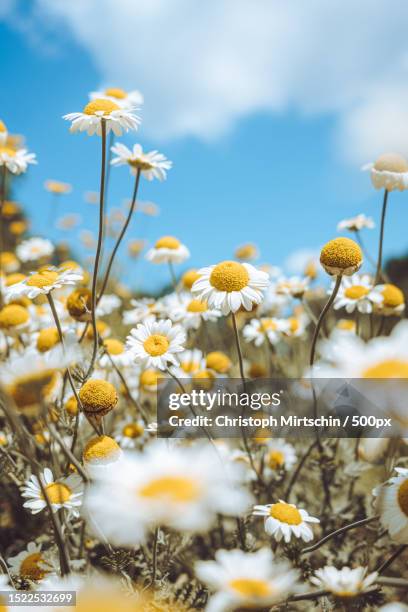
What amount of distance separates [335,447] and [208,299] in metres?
1.18

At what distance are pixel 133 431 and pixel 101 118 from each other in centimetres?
149

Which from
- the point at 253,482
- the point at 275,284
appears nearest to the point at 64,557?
the point at 253,482

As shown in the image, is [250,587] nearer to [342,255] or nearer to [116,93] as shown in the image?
[342,255]

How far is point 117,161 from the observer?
7.48 ft

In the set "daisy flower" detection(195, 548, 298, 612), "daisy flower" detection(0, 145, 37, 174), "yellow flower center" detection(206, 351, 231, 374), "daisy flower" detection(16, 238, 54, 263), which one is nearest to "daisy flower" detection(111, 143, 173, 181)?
"daisy flower" detection(0, 145, 37, 174)

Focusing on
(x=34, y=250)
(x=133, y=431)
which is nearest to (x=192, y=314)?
(x=133, y=431)

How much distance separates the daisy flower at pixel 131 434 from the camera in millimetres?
2592

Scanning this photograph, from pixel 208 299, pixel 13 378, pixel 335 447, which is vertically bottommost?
pixel 335 447

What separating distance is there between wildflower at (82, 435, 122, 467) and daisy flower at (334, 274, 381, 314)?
1.36 m

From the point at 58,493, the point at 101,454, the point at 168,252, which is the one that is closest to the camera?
the point at 101,454

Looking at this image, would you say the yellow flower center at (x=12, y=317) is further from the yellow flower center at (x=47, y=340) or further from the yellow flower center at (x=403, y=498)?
the yellow flower center at (x=403, y=498)

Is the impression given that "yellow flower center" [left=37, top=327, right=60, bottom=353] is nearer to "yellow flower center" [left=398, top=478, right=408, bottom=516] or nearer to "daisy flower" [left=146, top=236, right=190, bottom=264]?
"daisy flower" [left=146, top=236, right=190, bottom=264]

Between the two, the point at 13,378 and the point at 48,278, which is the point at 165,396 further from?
the point at 13,378

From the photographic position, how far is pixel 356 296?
258 centimetres
